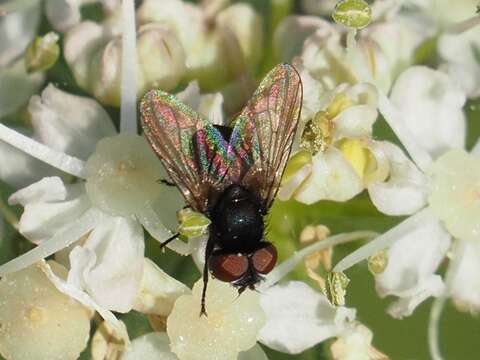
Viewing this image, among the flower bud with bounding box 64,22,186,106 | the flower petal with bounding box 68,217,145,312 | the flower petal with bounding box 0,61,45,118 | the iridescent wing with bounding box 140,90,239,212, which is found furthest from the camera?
the flower petal with bounding box 0,61,45,118

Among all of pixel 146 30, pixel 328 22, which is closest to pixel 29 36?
pixel 146 30

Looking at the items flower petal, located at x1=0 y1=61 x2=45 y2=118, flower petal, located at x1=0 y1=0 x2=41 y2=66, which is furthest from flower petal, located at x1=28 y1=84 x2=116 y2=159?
flower petal, located at x1=0 y1=0 x2=41 y2=66

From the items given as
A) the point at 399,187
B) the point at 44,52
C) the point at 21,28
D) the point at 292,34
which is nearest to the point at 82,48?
the point at 44,52

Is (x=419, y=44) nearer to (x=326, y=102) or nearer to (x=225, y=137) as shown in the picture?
(x=326, y=102)

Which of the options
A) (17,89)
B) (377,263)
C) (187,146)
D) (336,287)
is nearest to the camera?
(187,146)

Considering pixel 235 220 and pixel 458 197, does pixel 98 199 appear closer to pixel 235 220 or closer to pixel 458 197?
pixel 235 220

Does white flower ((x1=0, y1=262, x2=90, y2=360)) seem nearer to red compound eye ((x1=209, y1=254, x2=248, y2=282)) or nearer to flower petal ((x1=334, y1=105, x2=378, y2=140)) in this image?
red compound eye ((x1=209, y1=254, x2=248, y2=282))

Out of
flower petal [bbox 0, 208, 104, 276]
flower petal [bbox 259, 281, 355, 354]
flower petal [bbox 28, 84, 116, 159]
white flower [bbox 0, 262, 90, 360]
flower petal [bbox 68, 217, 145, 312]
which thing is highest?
flower petal [bbox 28, 84, 116, 159]
